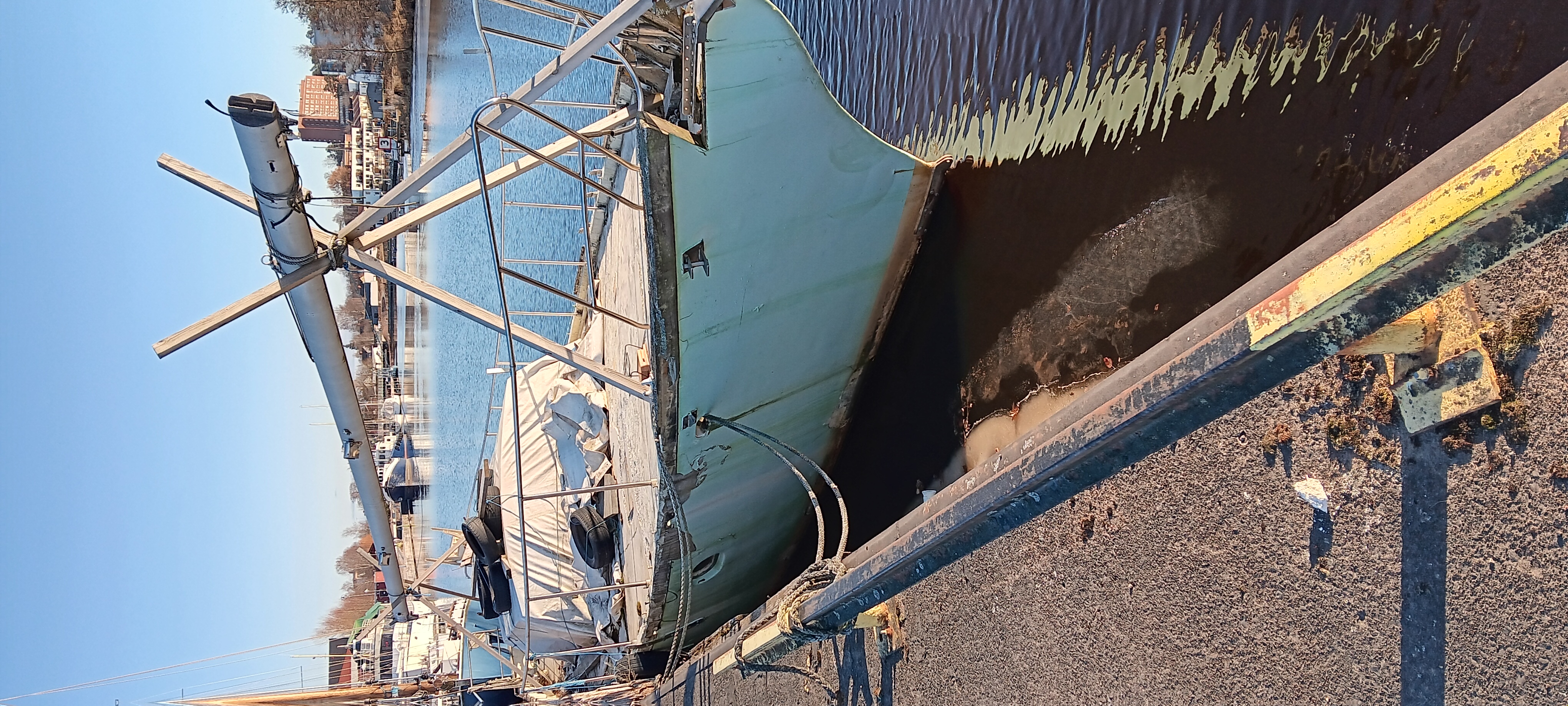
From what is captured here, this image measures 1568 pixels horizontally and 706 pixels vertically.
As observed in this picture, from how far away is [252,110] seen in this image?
5031mm

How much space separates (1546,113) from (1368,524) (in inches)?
45.0

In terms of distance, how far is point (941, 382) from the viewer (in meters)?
7.17

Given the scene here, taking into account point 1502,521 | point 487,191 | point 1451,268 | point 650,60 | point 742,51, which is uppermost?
point 650,60

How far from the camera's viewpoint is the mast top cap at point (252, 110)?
16.3 ft

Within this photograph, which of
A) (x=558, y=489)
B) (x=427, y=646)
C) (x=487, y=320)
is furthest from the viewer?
(x=427, y=646)

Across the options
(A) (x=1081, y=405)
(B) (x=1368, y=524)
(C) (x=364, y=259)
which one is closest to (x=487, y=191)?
(C) (x=364, y=259)

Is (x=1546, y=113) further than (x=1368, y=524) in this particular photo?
No

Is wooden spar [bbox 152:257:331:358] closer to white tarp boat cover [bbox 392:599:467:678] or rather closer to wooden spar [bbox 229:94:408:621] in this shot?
wooden spar [bbox 229:94:408:621]

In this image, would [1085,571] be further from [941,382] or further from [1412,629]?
[941,382]

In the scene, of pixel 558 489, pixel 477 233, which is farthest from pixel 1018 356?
pixel 477 233

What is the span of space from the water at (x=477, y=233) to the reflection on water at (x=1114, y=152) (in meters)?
9.23

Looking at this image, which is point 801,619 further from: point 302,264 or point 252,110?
point 252,110

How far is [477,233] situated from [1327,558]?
103 feet

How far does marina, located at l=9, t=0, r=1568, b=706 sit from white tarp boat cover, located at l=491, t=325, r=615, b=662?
4 centimetres
